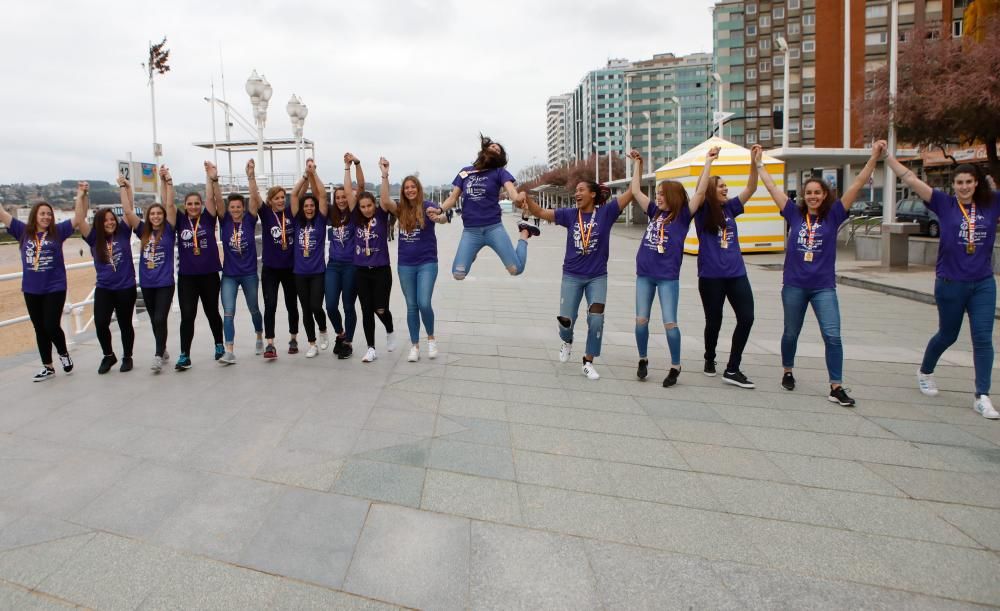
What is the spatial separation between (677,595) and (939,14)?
78.4 meters

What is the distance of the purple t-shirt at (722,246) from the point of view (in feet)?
18.3

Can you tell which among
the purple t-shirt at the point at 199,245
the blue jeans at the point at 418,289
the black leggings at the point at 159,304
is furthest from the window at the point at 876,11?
the black leggings at the point at 159,304

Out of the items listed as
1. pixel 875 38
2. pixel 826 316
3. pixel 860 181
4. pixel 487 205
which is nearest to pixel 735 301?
pixel 826 316

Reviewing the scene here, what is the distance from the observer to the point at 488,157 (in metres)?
6.10

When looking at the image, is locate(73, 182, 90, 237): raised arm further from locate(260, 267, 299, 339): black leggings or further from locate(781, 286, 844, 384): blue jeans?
locate(781, 286, 844, 384): blue jeans

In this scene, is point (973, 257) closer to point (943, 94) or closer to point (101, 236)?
point (101, 236)

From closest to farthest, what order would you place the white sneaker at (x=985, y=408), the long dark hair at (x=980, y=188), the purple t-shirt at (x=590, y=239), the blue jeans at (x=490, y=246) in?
1. the white sneaker at (x=985, y=408)
2. the long dark hair at (x=980, y=188)
3. the purple t-shirt at (x=590, y=239)
4. the blue jeans at (x=490, y=246)

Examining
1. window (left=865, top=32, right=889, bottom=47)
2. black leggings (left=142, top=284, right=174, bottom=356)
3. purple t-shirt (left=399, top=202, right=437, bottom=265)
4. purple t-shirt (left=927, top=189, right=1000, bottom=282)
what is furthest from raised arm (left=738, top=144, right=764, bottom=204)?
window (left=865, top=32, right=889, bottom=47)

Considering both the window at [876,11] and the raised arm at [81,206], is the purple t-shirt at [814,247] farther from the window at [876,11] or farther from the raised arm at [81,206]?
the window at [876,11]

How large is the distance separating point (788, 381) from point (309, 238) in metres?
4.41

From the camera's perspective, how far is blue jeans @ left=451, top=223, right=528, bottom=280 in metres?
6.10

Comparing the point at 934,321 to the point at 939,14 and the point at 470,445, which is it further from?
the point at 939,14

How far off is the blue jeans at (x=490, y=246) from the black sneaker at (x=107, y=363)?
3227 millimetres

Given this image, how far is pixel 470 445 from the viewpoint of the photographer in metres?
4.14
